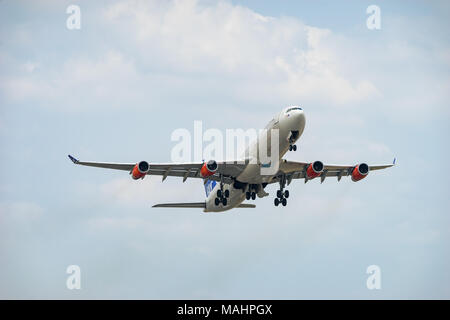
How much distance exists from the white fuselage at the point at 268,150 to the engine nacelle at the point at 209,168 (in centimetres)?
310

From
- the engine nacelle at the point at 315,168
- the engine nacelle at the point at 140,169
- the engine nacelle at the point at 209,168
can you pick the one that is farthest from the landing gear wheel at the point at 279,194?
the engine nacelle at the point at 140,169

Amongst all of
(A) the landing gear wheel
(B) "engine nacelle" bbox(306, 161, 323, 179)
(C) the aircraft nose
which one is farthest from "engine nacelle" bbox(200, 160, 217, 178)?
(B) "engine nacelle" bbox(306, 161, 323, 179)

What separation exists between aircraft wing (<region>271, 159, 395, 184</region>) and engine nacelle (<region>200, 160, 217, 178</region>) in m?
6.21

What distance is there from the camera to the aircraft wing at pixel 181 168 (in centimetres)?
6328

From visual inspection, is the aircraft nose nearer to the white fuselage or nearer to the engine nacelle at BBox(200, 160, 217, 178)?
the white fuselage

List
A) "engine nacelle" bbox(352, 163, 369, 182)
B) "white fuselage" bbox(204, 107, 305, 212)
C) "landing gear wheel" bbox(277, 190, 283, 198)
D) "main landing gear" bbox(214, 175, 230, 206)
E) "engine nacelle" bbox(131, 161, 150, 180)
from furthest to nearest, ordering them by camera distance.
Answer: "main landing gear" bbox(214, 175, 230, 206), "landing gear wheel" bbox(277, 190, 283, 198), "engine nacelle" bbox(352, 163, 369, 182), "engine nacelle" bbox(131, 161, 150, 180), "white fuselage" bbox(204, 107, 305, 212)

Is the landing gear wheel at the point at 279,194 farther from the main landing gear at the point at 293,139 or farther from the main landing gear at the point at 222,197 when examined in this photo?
the main landing gear at the point at 293,139

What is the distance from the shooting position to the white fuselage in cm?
6009

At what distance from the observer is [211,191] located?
74125mm

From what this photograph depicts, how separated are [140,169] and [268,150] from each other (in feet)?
33.6

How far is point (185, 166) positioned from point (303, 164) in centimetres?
1027

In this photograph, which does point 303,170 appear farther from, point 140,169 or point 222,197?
point 140,169
